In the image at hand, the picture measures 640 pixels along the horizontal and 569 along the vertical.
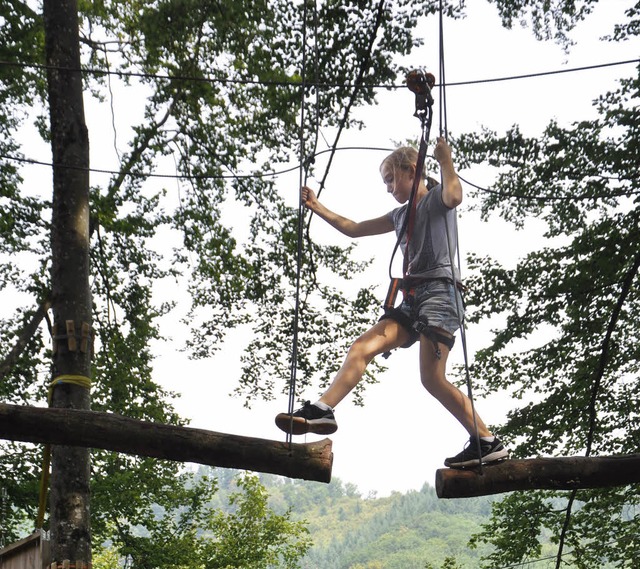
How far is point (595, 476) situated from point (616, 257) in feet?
14.2

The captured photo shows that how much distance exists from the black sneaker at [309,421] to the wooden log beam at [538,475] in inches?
24.1

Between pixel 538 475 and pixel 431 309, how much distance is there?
1.03 metres

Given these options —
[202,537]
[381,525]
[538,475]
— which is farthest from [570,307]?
[381,525]

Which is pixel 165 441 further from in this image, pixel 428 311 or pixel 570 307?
pixel 570 307

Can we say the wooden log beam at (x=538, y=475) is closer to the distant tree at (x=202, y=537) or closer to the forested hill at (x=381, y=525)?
the distant tree at (x=202, y=537)

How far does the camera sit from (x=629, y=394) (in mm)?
9227

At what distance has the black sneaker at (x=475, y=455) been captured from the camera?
4098mm

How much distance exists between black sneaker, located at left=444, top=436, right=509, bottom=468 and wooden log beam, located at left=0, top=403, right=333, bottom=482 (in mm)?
631

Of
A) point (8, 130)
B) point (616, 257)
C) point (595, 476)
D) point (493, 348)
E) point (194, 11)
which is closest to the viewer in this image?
point (595, 476)

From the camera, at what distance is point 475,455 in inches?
162

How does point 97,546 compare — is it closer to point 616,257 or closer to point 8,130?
point 8,130

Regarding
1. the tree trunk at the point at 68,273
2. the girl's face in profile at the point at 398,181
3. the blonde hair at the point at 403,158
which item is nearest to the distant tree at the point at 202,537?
the tree trunk at the point at 68,273

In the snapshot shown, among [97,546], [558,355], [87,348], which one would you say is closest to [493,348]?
[558,355]

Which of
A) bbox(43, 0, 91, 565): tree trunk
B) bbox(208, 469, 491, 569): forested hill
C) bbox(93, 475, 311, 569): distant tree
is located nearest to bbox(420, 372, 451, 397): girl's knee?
bbox(43, 0, 91, 565): tree trunk
